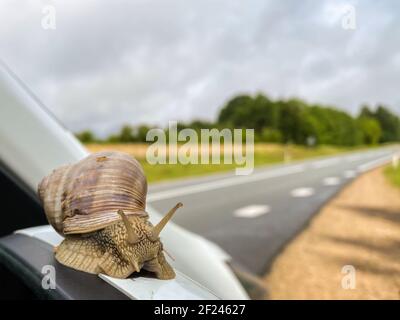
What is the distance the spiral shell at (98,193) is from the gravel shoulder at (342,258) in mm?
983

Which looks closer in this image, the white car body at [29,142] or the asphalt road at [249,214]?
the white car body at [29,142]

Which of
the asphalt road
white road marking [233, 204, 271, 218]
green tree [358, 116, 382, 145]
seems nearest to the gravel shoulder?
the asphalt road

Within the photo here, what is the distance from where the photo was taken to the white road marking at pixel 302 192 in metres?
12.3

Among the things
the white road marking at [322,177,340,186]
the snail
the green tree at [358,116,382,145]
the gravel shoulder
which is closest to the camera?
the snail

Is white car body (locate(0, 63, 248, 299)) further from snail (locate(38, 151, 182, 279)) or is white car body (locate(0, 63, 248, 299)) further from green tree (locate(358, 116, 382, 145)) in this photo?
green tree (locate(358, 116, 382, 145))

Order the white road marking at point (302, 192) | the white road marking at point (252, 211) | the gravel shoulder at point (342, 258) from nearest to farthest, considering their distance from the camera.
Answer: the gravel shoulder at point (342, 258) < the white road marking at point (252, 211) < the white road marking at point (302, 192)

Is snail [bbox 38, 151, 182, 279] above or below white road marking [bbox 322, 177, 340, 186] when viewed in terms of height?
above

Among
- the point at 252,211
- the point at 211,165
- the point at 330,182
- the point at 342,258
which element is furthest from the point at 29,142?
the point at 211,165

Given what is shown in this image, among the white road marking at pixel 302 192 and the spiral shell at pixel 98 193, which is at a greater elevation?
the spiral shell at pixel 98 193

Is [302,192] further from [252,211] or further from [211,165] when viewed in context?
[211,165]

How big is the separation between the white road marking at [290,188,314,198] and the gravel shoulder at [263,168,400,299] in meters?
3.54

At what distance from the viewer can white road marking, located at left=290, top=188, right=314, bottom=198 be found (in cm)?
1229

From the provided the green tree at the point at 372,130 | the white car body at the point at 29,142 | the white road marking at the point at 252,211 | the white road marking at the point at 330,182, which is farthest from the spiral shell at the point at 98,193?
the white road marking at the point at 330,182

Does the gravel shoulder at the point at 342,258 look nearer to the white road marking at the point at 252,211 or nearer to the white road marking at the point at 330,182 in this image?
the white road marking at the point at 252,211
